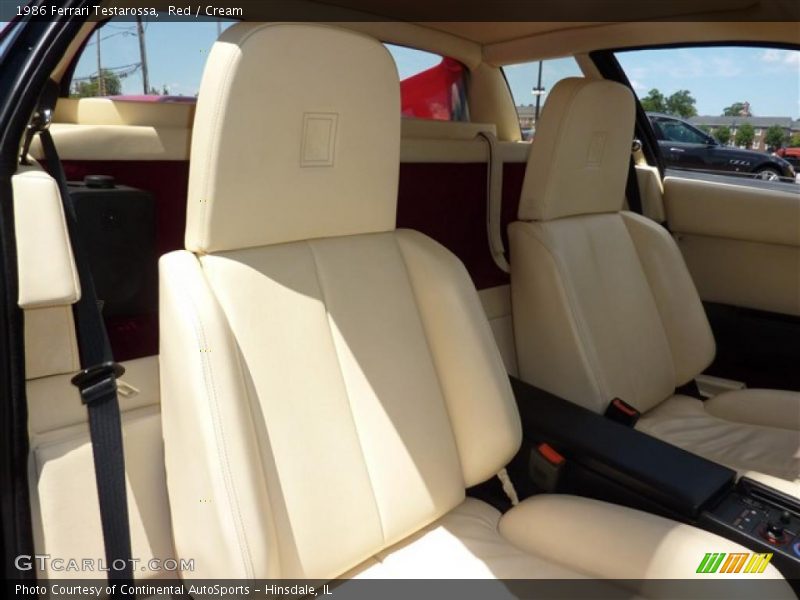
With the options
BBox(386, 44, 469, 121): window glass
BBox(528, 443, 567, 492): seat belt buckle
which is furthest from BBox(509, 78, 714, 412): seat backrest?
BBox(386, 44, 469, 121): window glass

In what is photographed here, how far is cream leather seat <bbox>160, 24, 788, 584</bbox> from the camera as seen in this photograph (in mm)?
1029

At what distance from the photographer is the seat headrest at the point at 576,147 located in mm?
1837

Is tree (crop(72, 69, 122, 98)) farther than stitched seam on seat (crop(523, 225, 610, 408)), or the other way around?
stitched seam on seat (crop(523, 225, 610, 408))

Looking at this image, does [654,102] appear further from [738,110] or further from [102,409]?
[102,409]

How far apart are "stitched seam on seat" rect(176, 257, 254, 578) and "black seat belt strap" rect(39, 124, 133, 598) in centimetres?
15

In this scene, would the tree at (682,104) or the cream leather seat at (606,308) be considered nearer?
the cream leather seat at (606,308)

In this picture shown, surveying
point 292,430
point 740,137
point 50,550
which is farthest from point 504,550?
point 740,137

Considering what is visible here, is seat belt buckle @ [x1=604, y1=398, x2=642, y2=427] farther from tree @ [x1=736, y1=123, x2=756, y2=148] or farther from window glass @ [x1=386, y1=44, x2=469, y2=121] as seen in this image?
tree @ [x1=736, y1=123, x2=756, y2=148]

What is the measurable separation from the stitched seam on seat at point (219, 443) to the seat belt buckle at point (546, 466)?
80 cm

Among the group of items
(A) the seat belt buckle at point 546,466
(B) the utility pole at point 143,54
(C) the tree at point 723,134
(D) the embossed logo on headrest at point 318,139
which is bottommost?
(A) the seat belt buckle at point 546,466

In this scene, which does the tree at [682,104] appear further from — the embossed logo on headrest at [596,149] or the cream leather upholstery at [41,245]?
the cream leather upholstery at [41,245]

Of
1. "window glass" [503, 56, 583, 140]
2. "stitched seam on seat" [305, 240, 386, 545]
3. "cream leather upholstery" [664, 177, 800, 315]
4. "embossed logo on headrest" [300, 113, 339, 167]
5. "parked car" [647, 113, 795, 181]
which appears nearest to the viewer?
"embossed logo on headrest" [300, 113, 339, 167]

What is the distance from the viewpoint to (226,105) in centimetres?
102

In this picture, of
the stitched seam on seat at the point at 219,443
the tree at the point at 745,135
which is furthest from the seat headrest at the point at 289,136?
the tree at the point at 745,135
